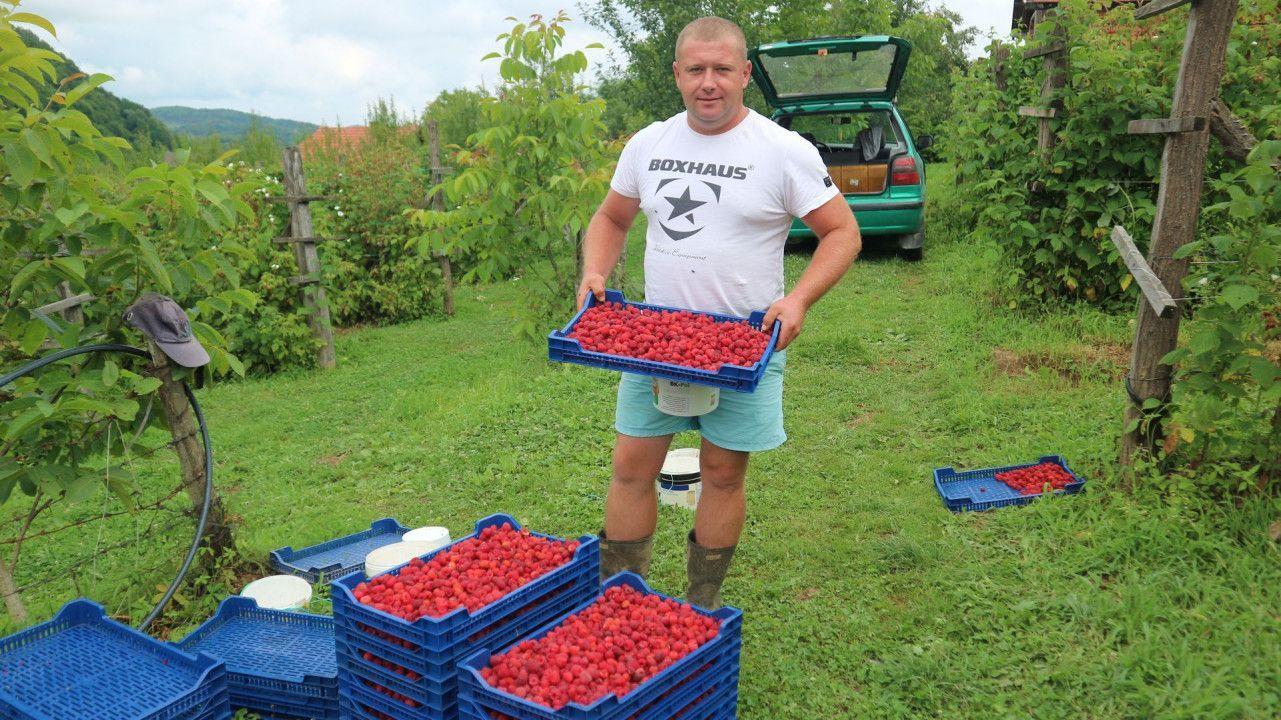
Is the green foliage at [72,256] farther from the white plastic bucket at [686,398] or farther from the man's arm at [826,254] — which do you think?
the man's arm at [826,254]

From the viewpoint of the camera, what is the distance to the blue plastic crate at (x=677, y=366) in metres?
2.73

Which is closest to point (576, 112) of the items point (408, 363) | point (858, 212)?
point (408, 363)

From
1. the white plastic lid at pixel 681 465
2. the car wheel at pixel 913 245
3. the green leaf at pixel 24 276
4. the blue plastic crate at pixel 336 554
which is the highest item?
the green leaf at pixel 24 276

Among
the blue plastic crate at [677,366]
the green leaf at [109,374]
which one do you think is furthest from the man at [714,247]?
the green leaf at [109,374]

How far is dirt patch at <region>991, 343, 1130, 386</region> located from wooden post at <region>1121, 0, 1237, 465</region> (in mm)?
1834

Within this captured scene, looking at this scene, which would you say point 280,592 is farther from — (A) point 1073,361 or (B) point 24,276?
(A) point 1073,361

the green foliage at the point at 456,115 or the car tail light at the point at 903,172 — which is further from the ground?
the green foliage at the point at 456,115

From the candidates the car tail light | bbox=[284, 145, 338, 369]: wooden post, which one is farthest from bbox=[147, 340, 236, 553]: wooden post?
the car tail light

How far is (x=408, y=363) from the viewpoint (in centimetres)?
846

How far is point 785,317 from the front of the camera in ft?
9.52

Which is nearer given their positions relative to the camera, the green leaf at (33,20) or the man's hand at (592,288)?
the green leaf at (33,20)

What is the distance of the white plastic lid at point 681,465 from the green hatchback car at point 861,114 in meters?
5.85

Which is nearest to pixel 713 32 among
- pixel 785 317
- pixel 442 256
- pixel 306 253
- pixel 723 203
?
pixel 723 203

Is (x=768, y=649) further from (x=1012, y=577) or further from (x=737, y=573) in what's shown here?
(x=1012, y=577)
